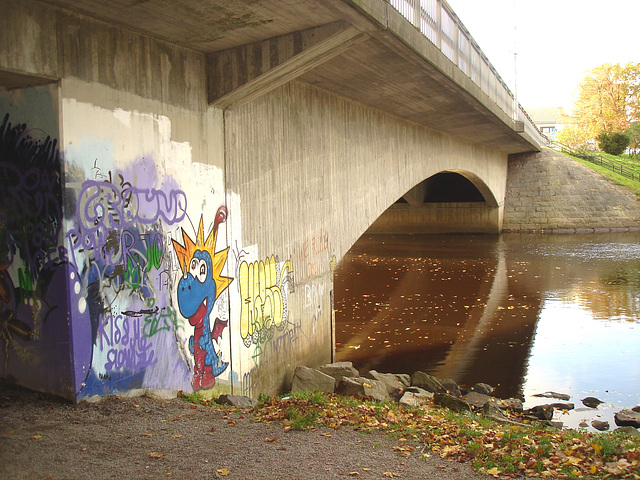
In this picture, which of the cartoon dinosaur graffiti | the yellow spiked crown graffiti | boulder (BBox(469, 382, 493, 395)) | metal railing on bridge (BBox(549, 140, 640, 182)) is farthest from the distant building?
the cartoon dinosaur graffiti

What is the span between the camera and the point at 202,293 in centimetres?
749

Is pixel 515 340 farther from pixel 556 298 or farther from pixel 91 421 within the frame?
pixel 91 421

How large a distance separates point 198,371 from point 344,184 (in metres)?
6.01

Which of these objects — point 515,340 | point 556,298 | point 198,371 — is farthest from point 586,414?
point 556,298

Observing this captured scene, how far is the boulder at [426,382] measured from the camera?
9.73m

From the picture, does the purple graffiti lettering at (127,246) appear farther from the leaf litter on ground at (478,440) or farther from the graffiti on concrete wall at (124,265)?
the leaf litter on ground at (478,440)

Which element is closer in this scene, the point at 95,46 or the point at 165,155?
the point at 95,46

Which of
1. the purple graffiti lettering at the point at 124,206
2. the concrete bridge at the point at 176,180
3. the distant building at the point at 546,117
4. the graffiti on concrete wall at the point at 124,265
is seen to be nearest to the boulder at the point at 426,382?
the concrete bridge at the point at 176,180

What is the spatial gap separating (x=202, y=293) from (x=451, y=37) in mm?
8565

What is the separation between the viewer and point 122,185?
6.28 meters

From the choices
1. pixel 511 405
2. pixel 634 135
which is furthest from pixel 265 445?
pixel 634 135

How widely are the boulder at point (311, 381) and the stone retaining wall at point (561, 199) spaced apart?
104ft

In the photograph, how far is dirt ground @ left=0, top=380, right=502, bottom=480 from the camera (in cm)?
A: 471

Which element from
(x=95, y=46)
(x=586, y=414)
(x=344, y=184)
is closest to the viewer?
(x=95, y=46)
